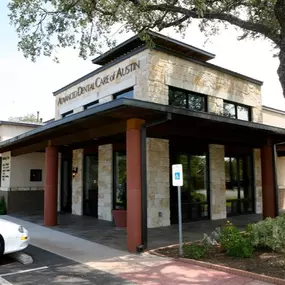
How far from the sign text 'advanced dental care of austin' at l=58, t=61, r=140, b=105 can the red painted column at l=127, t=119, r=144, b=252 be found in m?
4.47

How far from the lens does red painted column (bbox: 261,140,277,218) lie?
1227 centimetres

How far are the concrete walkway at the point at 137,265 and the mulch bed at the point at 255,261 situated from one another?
0.43m

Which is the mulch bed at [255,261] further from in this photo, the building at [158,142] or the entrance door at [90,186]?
the entrance door at [90,186]

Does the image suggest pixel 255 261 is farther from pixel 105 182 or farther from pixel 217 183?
pixel 105 182

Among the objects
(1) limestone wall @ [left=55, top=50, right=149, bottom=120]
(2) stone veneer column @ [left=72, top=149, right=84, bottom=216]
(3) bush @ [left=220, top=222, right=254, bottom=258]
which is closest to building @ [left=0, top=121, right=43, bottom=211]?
(1) limestone wall @ [left=55, top=50, right=149, bottom=120]

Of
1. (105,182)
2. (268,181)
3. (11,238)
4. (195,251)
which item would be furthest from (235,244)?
(105,182)

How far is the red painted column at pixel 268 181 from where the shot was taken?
12.3 m

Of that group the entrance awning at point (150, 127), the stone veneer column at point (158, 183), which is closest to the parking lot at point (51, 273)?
the entrance awning at point (150, 127)

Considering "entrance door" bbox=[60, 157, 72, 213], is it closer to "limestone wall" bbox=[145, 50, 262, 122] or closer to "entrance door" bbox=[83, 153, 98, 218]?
"entrance door" bbox=[83, 153, 98, 218]

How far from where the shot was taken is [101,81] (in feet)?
45.6

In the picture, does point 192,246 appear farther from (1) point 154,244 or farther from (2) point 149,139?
(2) point 149,139

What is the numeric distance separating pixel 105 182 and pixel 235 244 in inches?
293

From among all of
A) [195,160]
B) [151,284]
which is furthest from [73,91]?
[151,284]

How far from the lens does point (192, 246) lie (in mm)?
7473
